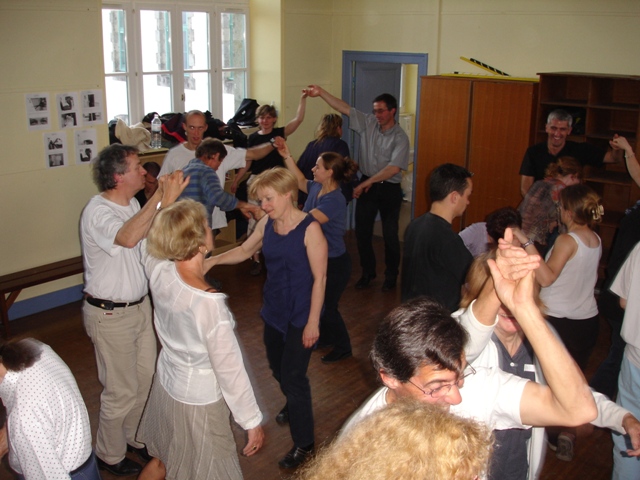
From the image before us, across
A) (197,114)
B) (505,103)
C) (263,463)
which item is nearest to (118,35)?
(197,114)

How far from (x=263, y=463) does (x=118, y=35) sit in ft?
15.8

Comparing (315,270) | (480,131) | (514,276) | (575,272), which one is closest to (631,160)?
(480,131)

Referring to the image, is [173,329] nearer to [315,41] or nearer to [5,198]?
[5,198]

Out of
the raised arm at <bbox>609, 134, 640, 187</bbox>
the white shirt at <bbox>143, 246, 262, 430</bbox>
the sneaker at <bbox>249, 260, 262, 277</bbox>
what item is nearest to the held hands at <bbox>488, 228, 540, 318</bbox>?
the white shirt at <bbox>143, 246, 262, 430</bbox>

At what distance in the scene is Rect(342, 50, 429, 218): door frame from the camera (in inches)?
302

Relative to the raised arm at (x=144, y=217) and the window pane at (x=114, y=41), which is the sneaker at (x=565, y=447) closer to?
the raised arm at (x=144, y=217)

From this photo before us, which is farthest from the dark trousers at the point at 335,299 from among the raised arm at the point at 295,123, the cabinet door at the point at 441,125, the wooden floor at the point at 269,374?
the raised arm at the point at 295,123

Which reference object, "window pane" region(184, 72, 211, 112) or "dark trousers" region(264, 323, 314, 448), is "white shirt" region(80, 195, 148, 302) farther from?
"window pane" region(184, 72, 211, 112)

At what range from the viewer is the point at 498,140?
270 inches

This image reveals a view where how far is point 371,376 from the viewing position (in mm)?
4922

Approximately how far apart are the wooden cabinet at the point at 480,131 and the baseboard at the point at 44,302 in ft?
12.4

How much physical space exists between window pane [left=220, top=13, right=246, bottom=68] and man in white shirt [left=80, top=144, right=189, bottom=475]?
179 inches

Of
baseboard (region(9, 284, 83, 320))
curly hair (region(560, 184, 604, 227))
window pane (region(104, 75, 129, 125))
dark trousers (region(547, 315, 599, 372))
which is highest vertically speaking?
window pane (region(104, 75, 129, 125))

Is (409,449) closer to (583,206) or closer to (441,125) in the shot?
(583,206)
